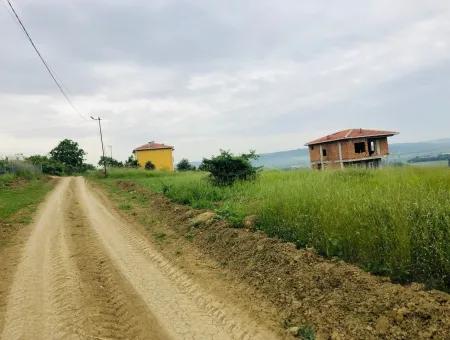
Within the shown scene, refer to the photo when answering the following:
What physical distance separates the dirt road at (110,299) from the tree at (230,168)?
749cm

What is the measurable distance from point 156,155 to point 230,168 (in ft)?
184

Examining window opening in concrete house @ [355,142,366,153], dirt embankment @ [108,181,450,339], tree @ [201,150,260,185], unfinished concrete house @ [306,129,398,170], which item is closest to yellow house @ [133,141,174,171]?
unfinished concrete house @ [306,129,398,170]

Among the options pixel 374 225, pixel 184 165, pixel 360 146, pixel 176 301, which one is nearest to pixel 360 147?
pixel 360 146

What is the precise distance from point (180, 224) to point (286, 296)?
19.9 feet

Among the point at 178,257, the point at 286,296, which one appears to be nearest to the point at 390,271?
the point at 286,296

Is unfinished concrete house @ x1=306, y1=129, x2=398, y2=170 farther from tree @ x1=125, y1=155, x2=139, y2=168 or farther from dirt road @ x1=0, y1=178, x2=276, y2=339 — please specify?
dirt road @ x1=0, y1=178, x2=276, y2=339

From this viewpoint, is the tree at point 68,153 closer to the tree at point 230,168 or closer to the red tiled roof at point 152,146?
the red tiled roof at point 152,146

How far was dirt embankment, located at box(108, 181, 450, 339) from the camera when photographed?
4168mm

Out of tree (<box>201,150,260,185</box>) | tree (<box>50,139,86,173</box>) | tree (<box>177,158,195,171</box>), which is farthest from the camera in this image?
tree (<box>50,139,86,173</box>)

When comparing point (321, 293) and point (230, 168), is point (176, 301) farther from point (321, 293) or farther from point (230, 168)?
point (230, 168)

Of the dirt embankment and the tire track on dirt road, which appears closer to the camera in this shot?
the dirt embankment

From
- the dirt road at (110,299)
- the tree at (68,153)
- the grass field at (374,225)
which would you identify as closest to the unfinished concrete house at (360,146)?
the grass field at (374,225)

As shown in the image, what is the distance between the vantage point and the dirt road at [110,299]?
4.72 metres

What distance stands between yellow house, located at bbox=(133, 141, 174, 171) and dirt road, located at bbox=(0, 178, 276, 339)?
203 ft
